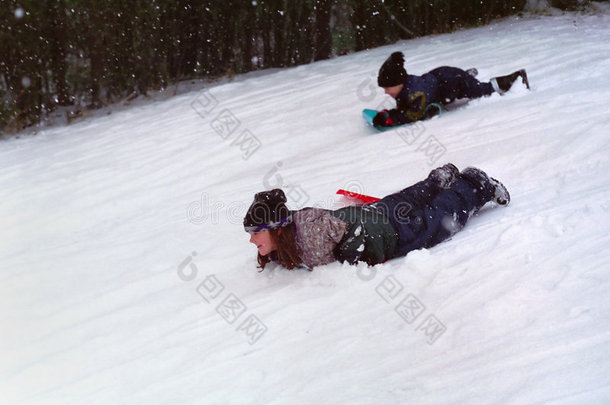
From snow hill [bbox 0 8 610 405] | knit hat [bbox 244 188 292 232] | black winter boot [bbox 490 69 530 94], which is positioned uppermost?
knit hat [bbox 244 188 292 232]

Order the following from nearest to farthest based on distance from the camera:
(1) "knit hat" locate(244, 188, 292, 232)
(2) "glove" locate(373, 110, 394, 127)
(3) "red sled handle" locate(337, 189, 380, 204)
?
(1) "knit hat" locate(244, 188, 292, 232) → (3) "red sled handle" locate(337, 189, 380, 204) → (2) "glove" locate(373, 110, 394, 127)

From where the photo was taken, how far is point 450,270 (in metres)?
2.75

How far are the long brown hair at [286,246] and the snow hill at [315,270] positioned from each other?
103 mm

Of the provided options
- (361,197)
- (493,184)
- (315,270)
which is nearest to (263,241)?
(315,270)

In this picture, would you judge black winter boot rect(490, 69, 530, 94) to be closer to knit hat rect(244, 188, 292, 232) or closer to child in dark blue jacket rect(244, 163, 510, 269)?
child in dark blue jacket rect(244, 163, 510, 269)

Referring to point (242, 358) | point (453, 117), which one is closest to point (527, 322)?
point (242, 358)

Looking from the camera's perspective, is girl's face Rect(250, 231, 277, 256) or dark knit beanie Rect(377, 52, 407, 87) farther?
dark knit beanie Rect(377, 52, 407, 87)

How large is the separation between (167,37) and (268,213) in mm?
5487

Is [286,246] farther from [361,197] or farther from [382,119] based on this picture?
[382,119]

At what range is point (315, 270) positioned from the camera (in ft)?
9.80

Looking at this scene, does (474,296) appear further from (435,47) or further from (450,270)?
(435,47)

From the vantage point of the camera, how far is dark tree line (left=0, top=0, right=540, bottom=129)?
22.8 feet

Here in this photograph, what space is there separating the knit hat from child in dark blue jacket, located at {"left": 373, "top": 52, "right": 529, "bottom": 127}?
2.28 m

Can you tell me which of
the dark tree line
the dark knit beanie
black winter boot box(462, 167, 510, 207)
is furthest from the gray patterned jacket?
the dark tree line
